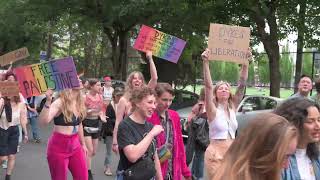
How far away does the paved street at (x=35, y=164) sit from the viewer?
9.39 m

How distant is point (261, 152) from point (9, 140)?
6761 mm

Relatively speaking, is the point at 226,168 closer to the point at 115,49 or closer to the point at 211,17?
the point at 211,17

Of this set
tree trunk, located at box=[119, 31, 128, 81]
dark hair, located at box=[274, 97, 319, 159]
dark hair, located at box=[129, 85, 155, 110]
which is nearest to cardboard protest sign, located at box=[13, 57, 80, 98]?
dark hair, located at box=[129, 85, 155, 110]

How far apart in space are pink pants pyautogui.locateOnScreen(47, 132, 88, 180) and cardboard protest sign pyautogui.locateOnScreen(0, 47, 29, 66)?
14.5ft

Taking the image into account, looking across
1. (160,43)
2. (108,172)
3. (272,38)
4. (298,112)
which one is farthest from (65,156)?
(272,38)

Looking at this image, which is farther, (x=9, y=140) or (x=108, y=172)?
(x=108, y=172)

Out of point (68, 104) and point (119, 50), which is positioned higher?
point (119, 50)

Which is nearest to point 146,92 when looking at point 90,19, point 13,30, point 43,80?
point 43,80

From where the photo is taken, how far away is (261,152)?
7.45ft

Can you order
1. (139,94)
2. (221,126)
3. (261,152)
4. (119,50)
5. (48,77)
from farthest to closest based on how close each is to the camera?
(119,50) → (48,77) → (221,126) → (139,94) → (261,152)

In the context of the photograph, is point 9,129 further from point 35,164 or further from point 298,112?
point 298,112

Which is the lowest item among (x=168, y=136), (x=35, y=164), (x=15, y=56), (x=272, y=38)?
(x=35, y=164)

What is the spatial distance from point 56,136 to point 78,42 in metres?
32.4

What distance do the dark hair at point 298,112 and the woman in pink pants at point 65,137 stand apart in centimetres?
336
